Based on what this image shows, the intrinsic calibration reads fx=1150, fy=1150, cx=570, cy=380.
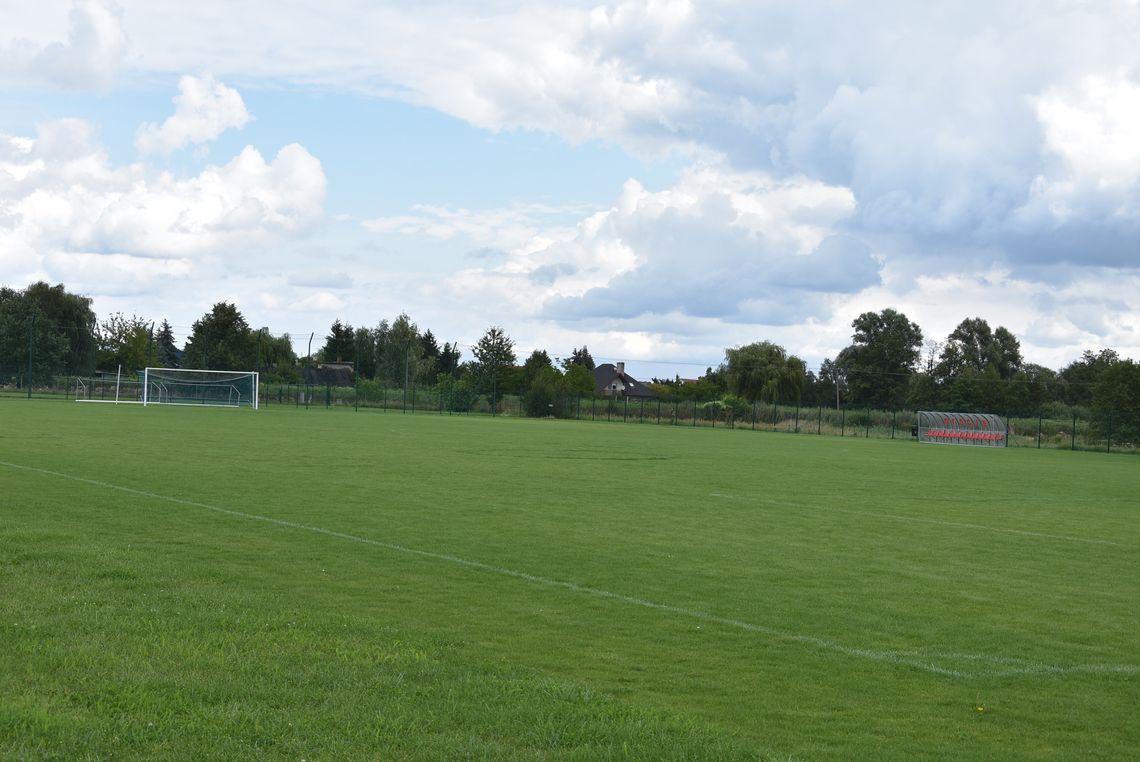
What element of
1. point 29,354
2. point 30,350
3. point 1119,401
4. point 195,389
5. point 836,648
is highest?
point 30,350

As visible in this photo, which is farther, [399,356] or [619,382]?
[619,382]

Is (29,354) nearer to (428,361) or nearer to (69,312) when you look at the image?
(69,312)

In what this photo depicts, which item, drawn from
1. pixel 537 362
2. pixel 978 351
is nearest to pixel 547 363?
pixel 537 362

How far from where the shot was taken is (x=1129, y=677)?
7809 mm

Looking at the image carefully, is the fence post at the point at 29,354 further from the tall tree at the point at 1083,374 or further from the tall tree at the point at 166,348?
the tall tree at the point at 1083,374

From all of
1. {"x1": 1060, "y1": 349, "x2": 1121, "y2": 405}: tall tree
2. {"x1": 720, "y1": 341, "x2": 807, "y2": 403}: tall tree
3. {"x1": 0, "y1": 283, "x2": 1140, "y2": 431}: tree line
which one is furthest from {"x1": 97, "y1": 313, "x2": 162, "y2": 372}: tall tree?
{"x1": 1060, "y1": 349, "x2": 1121, "y2": 405}: tall tree

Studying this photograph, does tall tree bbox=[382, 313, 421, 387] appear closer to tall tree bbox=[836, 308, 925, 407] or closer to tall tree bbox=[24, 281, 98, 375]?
→ tall tree bbox=[24, 281, 98, 375]

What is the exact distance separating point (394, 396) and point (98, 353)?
2954 cm

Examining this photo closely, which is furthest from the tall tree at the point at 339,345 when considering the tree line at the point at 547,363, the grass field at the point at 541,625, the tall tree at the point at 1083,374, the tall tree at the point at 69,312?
the grass field at the point at 541,625

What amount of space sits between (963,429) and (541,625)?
57245mm

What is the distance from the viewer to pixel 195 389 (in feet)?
223

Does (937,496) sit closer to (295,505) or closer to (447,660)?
(295,505)

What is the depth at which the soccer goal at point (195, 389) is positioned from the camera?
67.3m

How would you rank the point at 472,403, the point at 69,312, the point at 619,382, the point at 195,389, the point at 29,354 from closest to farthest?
the point at 195,389 → the point at 29,354 → the point at 472,403 → the point at 69,312 → the point at 619,382
